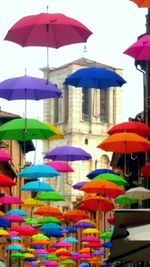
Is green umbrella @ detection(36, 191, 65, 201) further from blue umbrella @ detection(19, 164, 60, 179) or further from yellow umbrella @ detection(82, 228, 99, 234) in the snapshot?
yellow umbrella @ detection(82, 228, 99, 234)

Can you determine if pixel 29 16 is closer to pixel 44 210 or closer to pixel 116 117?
pixel 44 210

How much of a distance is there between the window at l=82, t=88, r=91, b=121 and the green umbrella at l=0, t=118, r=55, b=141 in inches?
3367

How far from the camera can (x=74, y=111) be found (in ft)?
338

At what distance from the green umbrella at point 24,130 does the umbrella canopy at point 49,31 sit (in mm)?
3687

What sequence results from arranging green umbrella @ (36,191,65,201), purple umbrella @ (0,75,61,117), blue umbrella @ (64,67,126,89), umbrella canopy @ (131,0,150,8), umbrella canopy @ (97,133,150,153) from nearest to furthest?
umbrella canopy @ (131,0,150,8), blue umbrella @ (64,67,126,89), purple umbrella @ (0,75,61,117), umbrella canopy @ (97,133,150,153), green umbrella @ (36,191,65,201)

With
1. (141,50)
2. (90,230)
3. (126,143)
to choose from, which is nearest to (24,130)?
(126,143)

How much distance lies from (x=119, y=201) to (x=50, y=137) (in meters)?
Answer: 3.59

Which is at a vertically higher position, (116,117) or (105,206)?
(116,117)

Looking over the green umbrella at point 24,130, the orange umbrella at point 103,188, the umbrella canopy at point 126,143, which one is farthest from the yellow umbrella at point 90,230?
the umbrella canopy at point 126,143

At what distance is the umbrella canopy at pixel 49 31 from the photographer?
13648mm

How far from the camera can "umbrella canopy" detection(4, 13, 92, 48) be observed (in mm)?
13648

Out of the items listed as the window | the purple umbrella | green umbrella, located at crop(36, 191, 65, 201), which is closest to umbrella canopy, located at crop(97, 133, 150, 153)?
the purple umbrella

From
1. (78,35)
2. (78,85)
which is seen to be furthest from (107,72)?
(78,35)

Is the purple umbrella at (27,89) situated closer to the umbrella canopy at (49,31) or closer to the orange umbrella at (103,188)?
the umbrella canopy at (49,31)
